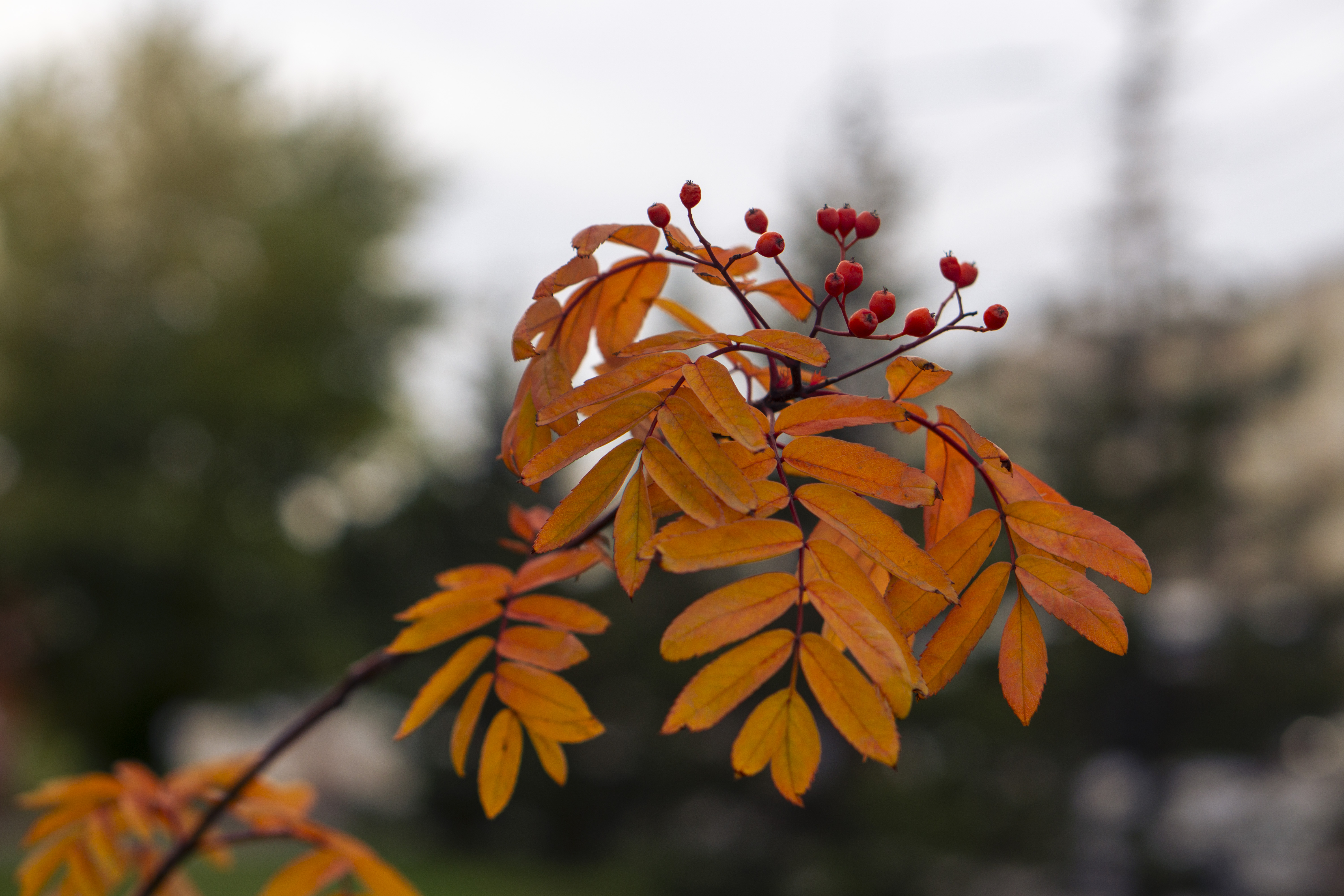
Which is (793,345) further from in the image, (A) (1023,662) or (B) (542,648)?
(B) (542,648)

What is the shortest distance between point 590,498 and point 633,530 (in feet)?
0.12

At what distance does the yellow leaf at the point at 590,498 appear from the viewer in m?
0.58

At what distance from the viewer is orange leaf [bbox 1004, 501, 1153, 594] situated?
593mm

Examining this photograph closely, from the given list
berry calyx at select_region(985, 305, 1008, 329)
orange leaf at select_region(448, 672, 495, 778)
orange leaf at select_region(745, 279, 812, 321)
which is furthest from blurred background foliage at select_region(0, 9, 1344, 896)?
berry calyx at select_region(985, 305, 1008, 329)

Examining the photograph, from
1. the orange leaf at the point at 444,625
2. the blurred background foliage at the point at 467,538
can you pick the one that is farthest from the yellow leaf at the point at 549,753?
the blurred background foliage at the point at 467,538

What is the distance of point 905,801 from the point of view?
278 inches

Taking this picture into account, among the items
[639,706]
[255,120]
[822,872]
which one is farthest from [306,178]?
[822,872]

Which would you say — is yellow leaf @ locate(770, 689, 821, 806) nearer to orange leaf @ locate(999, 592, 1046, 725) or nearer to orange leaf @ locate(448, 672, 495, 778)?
orange leaf @ locate(999, 592, 1046, 725)

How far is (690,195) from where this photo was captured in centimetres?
68

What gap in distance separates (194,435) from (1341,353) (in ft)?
47.0

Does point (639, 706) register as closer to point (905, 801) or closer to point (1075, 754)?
point (905, 801)

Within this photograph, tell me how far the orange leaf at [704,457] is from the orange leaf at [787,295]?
21cm

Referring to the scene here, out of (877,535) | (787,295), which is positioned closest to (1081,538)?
(877,535)

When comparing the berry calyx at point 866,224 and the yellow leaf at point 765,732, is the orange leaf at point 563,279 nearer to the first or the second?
the berry calyx at point 866,224
